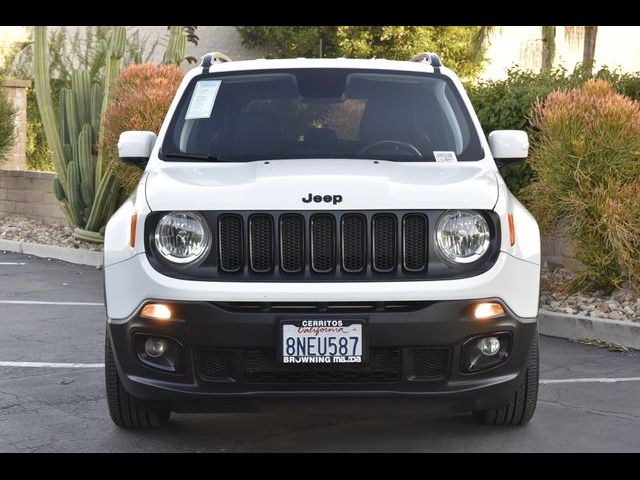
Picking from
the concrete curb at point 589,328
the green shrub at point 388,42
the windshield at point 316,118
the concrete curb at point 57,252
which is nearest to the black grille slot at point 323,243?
the windshield at point 316,118

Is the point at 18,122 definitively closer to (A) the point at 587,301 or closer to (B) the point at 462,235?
(A) the point at 587,301

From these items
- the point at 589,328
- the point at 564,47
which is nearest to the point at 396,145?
the point at 589,328

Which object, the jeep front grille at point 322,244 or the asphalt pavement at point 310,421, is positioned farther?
the asphalt pavement at point 310,421

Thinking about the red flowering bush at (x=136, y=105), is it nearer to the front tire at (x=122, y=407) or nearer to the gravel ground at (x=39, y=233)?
the gravel ground at (x=39, y=233)

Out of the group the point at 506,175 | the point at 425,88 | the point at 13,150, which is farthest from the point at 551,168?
the point at 13,150

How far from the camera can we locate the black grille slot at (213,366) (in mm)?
5047

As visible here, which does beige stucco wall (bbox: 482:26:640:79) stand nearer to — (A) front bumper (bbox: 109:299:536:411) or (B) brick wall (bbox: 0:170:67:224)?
(B) brick wall (bbox: 0:170:67:224)

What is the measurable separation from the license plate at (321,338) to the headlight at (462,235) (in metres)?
0.52

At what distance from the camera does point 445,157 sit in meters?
5.96

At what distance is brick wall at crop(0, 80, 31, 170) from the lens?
18703mm

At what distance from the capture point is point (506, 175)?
11297mm

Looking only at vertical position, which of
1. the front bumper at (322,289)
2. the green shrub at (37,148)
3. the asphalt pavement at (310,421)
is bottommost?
the green shrub at (37,148)

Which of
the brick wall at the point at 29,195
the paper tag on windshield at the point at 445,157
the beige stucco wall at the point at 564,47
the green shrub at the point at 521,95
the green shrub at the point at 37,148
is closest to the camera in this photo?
the paper tag on windshield at the point at 445,157

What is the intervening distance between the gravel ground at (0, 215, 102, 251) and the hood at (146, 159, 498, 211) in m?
9.09
